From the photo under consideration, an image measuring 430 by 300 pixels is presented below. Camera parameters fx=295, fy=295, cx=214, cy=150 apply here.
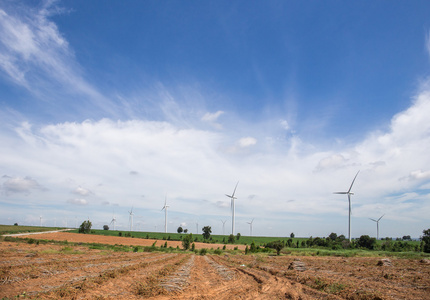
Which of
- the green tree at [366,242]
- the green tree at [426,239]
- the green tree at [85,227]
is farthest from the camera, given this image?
the green tree at [85,227]

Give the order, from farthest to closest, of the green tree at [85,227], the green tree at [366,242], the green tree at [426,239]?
the green tree at [85,227] → the green tree at [366,242] → the green tree at [426,239]

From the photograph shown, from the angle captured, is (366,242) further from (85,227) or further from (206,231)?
(85,227)

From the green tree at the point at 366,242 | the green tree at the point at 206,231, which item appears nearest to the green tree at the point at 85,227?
the green tree at the point at 206,231

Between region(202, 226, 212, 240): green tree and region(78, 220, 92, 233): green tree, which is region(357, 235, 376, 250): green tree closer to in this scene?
region(202, 226, 212, 240): green tree

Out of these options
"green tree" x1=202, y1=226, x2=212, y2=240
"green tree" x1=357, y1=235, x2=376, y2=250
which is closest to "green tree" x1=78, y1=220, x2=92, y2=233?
"green tree" x1=202, y1=226, x2=212, y2=240

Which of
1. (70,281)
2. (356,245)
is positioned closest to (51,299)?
(70,281)

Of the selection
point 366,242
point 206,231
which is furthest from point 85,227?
point 366,242

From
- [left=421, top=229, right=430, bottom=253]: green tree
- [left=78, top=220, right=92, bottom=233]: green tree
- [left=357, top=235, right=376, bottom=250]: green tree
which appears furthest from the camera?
[left=78, top=220, right=92, bottom=233]: green tree

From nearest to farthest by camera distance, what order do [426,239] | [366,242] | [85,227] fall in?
1. [426,239]
2. [366,242]
3. [85,227]

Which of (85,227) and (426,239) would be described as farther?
(85,227)

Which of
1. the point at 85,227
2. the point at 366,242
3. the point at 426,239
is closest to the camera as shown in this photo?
the point at 426,239

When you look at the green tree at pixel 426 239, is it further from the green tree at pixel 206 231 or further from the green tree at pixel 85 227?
the green tree at pixel 85 227

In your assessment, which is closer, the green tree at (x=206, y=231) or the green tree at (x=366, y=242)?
the green tree at (x=366, y=242)

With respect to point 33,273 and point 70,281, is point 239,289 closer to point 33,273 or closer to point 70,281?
point 70,281
